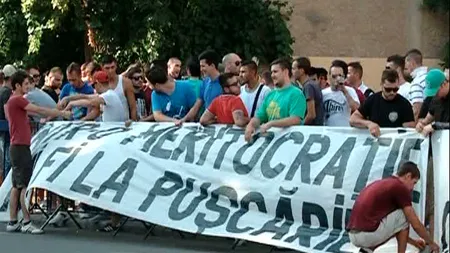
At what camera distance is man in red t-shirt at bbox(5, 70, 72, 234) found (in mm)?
12977

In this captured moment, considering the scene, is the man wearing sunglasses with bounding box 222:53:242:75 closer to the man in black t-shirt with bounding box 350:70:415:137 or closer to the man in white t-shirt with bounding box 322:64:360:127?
the man in white t-shirt with bounding box 322:64:360:127

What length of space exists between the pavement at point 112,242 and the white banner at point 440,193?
223 cm

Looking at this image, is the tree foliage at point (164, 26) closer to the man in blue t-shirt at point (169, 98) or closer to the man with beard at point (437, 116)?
the man in blue t-shirt at point (169, 98)

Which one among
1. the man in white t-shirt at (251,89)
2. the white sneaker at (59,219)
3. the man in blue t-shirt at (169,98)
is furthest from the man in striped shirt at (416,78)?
the white sneaker at (59,219)

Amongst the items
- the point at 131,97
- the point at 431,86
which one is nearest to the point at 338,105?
the point at 431,86

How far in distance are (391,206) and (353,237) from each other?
46 cm

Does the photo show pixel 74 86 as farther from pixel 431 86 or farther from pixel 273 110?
pixel 431 86

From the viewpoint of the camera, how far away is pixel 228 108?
12062mm

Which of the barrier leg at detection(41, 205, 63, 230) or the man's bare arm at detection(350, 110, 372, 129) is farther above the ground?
the man's bare arm at detection(350, 110, 372, 129)

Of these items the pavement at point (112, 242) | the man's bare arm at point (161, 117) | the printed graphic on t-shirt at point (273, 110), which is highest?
the printed graphic on t-shirt at point (273, 110)

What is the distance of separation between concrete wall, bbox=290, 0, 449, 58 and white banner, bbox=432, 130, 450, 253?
56.1 feet

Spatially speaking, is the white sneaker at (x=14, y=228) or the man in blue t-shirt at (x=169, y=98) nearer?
the man in blue t-shirt at (x=169, y=98)

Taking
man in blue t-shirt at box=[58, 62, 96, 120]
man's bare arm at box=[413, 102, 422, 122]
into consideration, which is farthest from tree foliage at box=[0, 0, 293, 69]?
man's bare arm at box=[413, 102, 422, 122]

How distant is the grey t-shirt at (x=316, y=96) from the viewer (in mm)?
12320
